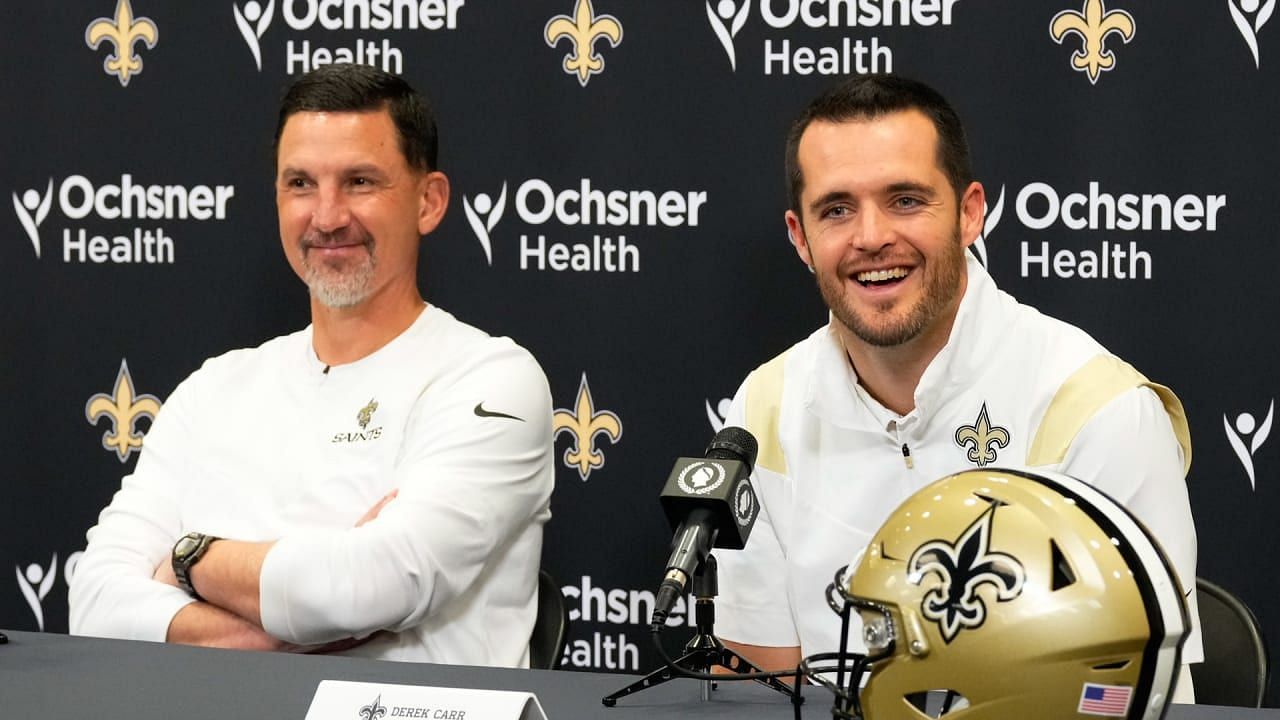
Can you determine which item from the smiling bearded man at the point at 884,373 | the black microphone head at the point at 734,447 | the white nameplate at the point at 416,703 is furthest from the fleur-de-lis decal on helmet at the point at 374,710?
the smiling bearded man at the point at 884,373

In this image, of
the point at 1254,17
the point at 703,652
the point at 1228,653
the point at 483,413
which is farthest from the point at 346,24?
the point at 1228,653

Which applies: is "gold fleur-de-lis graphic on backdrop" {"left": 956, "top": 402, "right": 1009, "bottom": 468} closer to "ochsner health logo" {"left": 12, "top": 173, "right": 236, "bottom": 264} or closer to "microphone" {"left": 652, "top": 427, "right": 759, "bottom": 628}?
"microphone" {"left": 652, "top": 427, "right": 759, "bottom": 628}

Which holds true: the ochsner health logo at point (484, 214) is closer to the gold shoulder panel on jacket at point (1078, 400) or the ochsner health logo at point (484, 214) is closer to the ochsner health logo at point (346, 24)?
the ochsner health logo at point (346, 24)

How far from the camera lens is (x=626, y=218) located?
115 inches

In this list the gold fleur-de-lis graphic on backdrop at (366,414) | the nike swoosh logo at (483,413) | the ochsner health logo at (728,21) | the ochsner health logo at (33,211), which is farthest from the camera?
the ochsner health logo at (33,211)

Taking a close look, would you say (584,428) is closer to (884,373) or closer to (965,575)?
(884,373)

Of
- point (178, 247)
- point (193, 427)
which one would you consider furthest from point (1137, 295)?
point (178, 247)

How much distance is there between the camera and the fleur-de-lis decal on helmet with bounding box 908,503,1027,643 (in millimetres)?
1200

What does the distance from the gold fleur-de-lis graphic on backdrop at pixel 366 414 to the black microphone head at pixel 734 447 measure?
1.03 m

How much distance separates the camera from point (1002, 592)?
3.92 ft

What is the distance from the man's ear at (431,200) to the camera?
8.85 ft

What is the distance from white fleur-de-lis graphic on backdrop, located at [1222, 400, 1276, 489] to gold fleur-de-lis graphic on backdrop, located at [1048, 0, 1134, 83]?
27.6 inches

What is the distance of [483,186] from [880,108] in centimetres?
108

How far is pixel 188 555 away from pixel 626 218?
1.14 m
